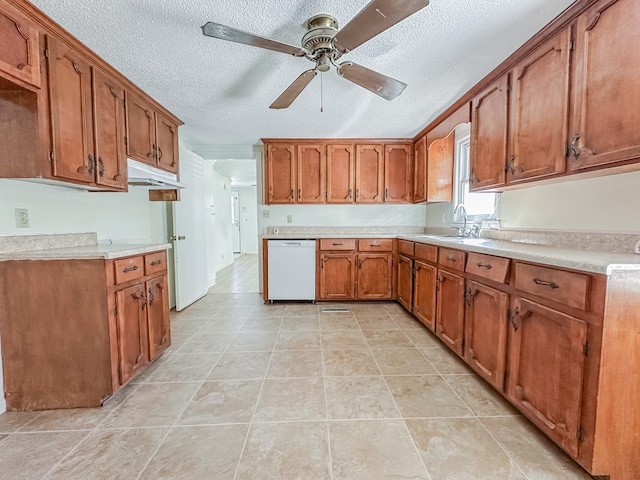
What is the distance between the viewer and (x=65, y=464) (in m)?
1.24

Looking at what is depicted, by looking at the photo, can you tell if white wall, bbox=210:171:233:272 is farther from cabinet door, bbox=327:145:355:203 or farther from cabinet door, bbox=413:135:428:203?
cabinet door, bbox=413:135:428:203

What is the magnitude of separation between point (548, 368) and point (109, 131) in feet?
9.74

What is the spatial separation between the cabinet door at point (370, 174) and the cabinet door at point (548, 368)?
247 centimetres

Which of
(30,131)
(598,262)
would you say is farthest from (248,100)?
(598,262)

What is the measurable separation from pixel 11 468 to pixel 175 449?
662 mm

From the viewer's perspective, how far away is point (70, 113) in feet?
5.53

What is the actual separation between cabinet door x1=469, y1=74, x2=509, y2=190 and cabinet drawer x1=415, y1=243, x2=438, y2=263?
0.61 m

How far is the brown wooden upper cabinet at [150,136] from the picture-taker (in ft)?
7.41

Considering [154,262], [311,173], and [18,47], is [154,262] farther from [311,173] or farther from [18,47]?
[311,173]

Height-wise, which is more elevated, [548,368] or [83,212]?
[83,212]

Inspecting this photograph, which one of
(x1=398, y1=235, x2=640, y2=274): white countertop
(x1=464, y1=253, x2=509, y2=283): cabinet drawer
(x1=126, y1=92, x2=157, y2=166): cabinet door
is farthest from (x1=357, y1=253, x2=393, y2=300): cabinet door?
(x1=126, y1=92, x2=157, y2=166): cabinet door

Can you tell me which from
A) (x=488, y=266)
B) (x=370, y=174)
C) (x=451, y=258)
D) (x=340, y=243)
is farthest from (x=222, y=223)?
(x=488, y=266)

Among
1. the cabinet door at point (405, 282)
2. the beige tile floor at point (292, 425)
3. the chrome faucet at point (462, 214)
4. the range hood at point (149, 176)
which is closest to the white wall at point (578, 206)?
the chrome faucet at point (462, 214)

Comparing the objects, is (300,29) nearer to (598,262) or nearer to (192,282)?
(598,262)
